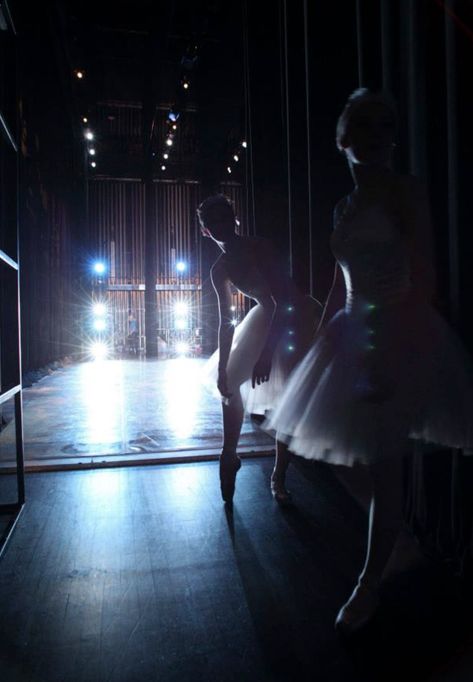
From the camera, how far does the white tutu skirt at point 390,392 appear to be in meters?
1.20

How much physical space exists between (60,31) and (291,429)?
11.2 m

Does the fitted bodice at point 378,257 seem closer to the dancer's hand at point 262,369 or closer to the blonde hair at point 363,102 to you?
the blonde hair at point 363,102

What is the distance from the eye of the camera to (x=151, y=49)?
389 inches

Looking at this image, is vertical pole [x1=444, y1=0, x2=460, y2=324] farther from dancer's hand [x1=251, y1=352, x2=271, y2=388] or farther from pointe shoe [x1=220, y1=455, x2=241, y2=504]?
pointe shoe [x1=220, y1=455, x2=241, y2=504]

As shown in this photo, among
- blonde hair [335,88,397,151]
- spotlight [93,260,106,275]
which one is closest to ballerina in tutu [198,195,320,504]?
blonde hair [335,88,397,151]

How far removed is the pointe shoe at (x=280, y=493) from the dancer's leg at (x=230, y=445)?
0.22 metres

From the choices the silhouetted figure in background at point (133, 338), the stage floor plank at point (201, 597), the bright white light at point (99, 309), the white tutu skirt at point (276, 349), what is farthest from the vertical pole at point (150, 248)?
the white tutu skirt at point (276, 349)

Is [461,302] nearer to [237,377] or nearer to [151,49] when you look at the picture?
[237,377]

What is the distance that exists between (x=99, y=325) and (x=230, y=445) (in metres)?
14.1

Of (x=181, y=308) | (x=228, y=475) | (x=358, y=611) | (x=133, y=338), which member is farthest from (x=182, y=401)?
(x=181, y=308)

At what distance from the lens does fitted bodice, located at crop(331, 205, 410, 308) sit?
49.8 inches

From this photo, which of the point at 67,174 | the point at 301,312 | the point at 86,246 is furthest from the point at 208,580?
the point at 86,246

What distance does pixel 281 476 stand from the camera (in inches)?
92.1

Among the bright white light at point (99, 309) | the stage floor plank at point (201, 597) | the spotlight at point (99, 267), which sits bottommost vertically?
the stage floor plank at point (201, 597)
